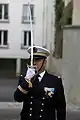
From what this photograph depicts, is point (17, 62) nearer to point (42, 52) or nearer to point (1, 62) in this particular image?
point (1, 62)

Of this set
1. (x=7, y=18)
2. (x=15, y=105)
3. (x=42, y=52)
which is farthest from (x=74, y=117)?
(x=7, y=18)

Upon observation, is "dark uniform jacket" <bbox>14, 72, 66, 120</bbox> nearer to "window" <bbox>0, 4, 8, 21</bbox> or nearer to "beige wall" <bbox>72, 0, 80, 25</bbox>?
"beige wall" <bbox>72, 0, 80, 25</bbox>

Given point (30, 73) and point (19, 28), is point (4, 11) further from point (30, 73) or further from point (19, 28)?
point (30, 73)

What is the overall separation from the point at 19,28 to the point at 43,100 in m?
41.1

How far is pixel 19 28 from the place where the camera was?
151ft

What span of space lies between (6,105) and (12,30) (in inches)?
1190

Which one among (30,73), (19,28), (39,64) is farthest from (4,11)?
(30,73)

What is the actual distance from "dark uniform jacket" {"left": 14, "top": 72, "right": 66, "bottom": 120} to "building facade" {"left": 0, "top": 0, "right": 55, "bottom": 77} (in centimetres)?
3946

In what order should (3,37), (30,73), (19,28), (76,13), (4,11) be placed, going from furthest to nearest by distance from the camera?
(4,11)
(3,37)
(19,28)
(76,13)
(30,73)

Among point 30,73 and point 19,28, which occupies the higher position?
point 19,28

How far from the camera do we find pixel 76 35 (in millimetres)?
16703

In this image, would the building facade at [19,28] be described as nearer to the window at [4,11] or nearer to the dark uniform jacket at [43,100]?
the window at [4,11]

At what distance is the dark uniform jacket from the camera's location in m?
4.89

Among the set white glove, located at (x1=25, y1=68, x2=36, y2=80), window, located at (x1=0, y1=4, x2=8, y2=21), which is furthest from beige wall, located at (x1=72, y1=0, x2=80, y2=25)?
window, located at (x1=0, y1=4, x2=8, y2=21)
